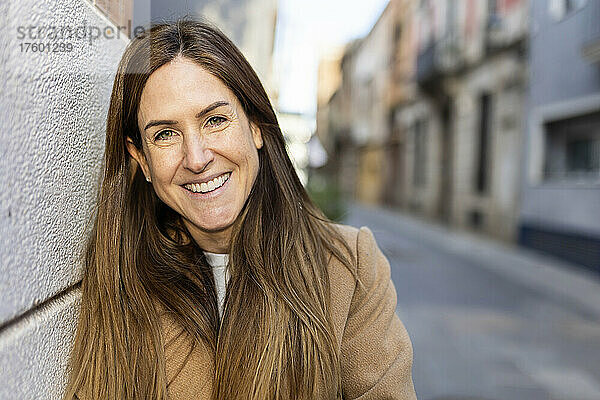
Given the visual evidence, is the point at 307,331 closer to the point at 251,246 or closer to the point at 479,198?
the point at 251,246

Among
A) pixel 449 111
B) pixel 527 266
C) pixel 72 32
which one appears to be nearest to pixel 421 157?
pixel 449 111

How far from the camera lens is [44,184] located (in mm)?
961

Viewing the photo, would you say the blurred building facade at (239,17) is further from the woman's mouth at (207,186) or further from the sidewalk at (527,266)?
the sidewalk at (527,266)

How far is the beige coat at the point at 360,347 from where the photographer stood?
124cm

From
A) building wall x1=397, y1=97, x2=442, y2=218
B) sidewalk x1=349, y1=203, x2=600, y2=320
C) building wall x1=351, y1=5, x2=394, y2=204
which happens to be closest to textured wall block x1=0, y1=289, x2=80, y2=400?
sidewalk x1=349, y1=203, x2=600, y2=320

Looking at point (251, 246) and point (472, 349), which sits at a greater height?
point (251, 246)

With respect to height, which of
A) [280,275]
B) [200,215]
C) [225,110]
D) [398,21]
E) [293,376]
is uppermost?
[398,21]

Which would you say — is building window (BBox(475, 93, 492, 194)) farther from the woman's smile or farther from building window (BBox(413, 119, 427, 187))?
the woman's smile

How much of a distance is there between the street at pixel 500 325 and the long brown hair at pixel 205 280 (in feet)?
1.44

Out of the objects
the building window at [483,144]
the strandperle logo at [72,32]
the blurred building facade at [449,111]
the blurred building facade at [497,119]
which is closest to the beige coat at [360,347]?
the strandperle logo at [72,32]

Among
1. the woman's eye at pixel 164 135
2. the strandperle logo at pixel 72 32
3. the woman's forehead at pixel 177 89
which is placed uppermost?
the strandperle logo at pixel 72 32

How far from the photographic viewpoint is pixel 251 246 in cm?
132

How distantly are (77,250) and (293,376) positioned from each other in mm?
498

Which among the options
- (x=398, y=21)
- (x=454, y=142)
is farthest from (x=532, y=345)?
(x=398, y=21)
